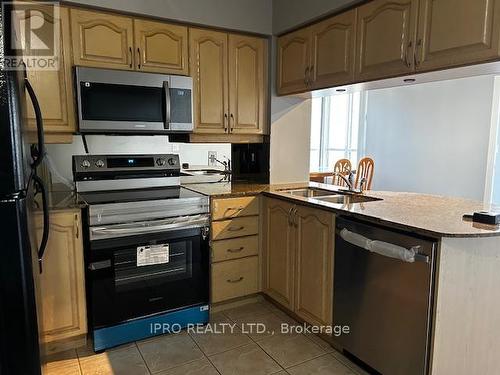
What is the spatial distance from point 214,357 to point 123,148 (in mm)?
1633

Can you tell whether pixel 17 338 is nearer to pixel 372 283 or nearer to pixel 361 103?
pixel 372 283

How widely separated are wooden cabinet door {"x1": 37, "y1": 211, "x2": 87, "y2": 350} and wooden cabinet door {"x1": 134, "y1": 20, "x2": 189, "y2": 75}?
3.80 feet

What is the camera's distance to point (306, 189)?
9.70 feet

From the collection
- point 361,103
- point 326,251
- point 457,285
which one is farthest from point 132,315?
point 361,103

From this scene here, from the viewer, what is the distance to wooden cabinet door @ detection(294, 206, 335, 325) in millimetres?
2143

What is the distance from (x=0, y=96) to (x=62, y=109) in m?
1.15

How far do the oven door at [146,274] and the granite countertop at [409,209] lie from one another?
1.47 ft

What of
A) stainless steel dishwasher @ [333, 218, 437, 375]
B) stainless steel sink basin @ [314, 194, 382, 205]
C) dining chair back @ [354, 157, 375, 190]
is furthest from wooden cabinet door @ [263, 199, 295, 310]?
dining chair back @ [354, 157, 375, 190]

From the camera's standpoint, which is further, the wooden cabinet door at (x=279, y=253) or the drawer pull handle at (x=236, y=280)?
the drawer pull handle at (x=236, y=280)

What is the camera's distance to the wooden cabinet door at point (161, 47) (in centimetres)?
246

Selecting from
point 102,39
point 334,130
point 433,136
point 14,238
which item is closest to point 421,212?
point 14,238

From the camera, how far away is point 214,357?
212 centimetres

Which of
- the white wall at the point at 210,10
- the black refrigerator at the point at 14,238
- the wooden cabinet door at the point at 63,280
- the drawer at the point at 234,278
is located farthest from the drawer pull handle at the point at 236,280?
the white wall at the point at 210,10

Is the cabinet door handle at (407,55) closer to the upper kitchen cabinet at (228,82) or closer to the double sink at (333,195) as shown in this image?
the double sink at (333,195)
